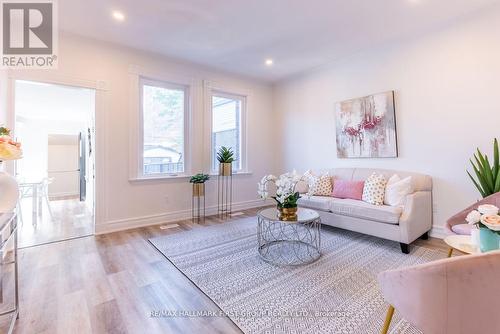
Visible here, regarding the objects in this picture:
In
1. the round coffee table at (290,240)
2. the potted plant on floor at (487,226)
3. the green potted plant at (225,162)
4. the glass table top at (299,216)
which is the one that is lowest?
the round coffee table at (290,240)

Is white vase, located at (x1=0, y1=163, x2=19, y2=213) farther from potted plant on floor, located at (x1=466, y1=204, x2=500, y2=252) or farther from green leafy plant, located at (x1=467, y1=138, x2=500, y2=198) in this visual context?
green leafy plant, located at (x1=467, y1=138, x2=500, y2=198)

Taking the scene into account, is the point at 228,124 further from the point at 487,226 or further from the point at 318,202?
the point at 487,226

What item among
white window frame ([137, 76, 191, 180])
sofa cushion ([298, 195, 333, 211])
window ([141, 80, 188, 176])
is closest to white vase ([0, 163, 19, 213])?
white window frame ([137, 76, 191, 180])

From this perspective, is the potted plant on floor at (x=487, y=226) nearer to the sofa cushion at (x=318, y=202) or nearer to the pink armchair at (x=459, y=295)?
the pink armchair at (x=459, y=295)

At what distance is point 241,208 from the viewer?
5117mm

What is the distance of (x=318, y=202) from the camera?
3.68 meters

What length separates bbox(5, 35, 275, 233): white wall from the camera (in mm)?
3387

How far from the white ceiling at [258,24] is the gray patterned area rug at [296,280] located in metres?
2.85

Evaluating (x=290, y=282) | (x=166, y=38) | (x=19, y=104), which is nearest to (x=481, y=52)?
(x=290, y=282)

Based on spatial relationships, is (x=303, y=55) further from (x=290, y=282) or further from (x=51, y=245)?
(x=51, y=245)

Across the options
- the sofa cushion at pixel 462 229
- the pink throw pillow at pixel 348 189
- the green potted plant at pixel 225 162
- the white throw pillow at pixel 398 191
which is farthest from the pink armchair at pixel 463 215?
the green potted plant at pixel 225 162

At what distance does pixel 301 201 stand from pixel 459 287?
9.69ft

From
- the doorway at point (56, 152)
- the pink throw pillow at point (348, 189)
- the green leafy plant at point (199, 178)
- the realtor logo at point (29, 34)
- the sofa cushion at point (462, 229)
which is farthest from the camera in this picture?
the doorway at point (56, 152)

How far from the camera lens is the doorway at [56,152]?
15.4 feet
